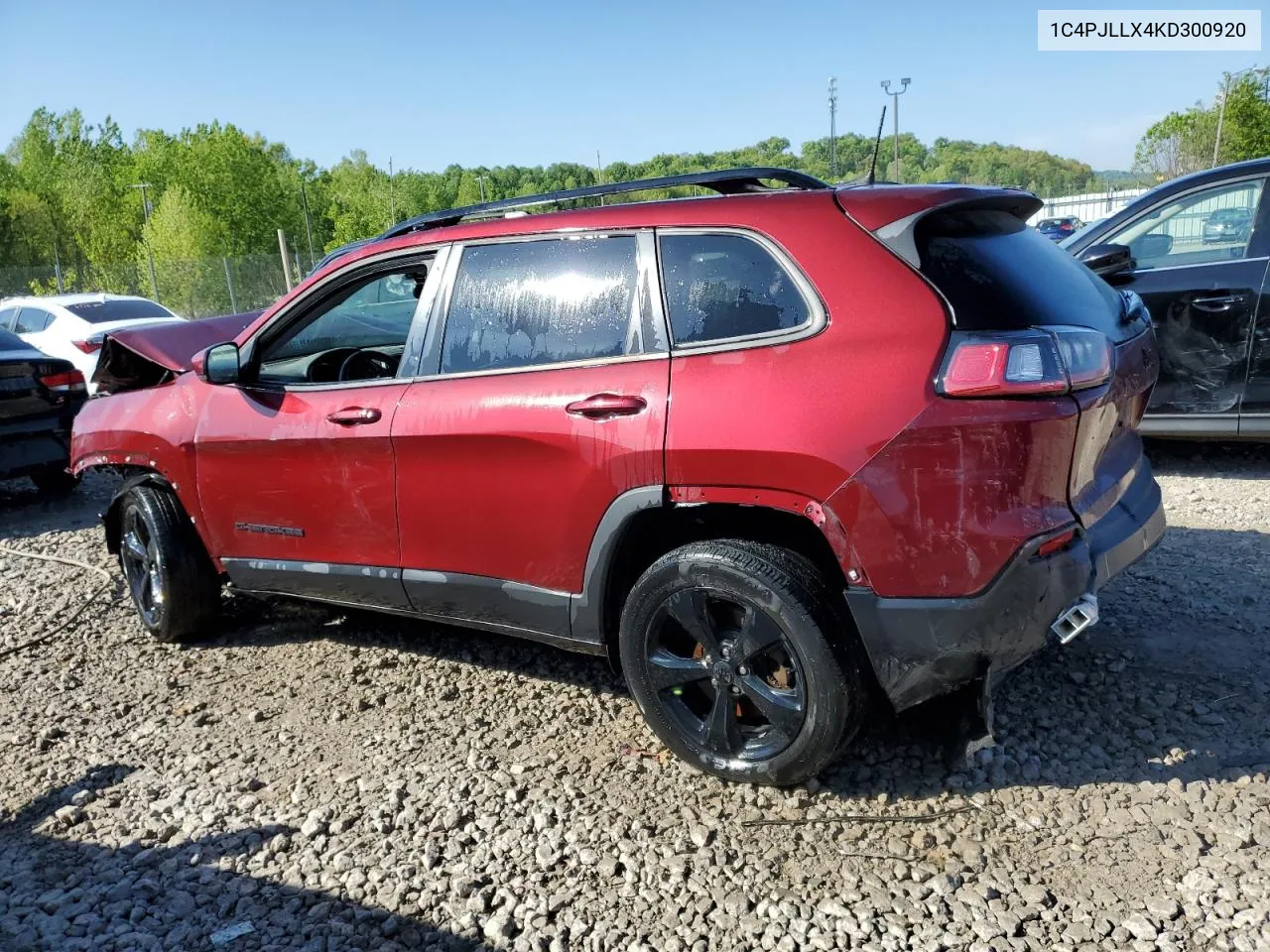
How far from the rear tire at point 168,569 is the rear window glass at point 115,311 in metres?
10.7

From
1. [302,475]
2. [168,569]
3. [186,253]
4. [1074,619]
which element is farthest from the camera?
[186,253]

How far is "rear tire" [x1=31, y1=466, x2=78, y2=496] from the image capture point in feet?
26.5

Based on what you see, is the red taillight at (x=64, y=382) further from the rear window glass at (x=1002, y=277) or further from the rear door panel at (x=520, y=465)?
the rear window glass at (x=1002, y=277)

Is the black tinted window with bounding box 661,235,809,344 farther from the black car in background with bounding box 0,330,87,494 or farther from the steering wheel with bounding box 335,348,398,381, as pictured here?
the black car in background with bounding box 0,330,87,494

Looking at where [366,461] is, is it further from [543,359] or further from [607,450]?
[607,450]

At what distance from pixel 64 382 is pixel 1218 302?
27.0 ft

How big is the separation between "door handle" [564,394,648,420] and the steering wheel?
135 cm

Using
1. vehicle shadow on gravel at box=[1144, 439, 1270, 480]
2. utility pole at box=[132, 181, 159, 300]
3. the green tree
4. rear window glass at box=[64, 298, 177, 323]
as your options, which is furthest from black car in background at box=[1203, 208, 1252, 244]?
utility pole at box=[132, 181, 159, 300]

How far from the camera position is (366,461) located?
369cm

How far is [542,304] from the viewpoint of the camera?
3326 millimetres

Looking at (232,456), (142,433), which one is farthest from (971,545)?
(142,433)

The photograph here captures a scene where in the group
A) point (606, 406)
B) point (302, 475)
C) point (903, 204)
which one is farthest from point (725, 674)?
point (302, 475)

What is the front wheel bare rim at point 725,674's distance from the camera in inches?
114

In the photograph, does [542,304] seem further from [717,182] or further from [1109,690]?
[1109,690]
